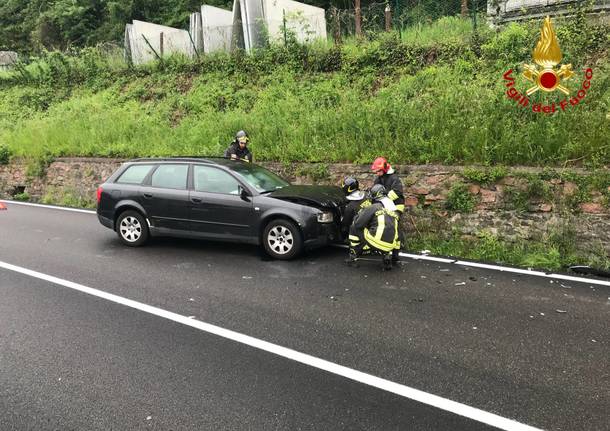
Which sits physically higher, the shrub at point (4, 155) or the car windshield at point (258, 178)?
the shrub at point (4, 155)

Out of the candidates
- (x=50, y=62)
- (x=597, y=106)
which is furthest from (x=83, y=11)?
(x=597, y=106)

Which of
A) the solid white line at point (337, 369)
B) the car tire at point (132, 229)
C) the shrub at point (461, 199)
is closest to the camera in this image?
the solid white line at point (337, 369)

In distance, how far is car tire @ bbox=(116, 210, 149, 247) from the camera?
340 inches

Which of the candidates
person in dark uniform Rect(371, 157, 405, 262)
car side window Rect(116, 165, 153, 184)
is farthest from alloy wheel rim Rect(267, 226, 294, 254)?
car side window Rect(116, 165, 153, 184)

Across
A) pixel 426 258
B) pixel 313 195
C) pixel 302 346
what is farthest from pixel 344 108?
pixel 302 346

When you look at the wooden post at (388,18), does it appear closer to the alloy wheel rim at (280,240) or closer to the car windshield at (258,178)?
the car windshield at (258,178)

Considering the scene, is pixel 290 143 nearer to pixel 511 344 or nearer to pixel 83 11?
pixel 511 344

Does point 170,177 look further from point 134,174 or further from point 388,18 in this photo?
point 388,18

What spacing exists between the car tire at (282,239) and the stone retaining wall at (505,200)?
97.9 inches

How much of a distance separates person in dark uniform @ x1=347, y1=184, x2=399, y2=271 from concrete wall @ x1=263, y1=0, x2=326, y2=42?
10.6 metres

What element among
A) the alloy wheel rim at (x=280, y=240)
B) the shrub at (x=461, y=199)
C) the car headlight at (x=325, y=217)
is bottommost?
the alloy wheel rim at (x=280, y=240)

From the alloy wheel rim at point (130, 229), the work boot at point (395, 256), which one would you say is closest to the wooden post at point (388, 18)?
the work boot at point (395, 256)

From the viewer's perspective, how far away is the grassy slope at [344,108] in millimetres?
8758

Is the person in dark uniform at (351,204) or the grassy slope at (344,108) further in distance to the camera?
the grassy slope at (344,108)
